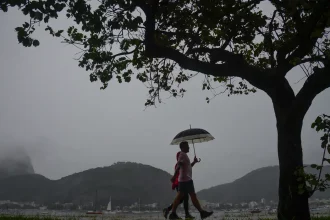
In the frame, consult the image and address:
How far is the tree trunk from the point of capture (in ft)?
19.1

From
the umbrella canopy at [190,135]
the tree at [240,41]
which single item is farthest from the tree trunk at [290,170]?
the umbrella canopy at [190,135]

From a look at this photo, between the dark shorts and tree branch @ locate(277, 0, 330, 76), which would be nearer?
tree branch @ locate(277, 0, 330, 76)

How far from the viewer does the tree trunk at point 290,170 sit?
5.82 meters

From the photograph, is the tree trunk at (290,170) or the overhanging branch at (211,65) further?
the overhanging branch at (211,65)

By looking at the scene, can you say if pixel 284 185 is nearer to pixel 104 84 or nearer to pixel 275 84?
pixel 275 84

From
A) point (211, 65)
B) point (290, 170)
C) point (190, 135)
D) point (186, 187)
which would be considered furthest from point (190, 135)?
point (290, 170)

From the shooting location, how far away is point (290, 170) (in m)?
6.02

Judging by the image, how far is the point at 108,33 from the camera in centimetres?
715

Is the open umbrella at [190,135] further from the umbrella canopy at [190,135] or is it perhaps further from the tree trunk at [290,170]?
the tree trunk at [290,170]

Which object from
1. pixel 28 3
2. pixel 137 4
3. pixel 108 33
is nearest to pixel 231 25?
pixel 137 4

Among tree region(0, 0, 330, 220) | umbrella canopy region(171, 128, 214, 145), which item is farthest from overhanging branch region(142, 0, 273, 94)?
umbrella canopy region(171, 128, 214, 145)

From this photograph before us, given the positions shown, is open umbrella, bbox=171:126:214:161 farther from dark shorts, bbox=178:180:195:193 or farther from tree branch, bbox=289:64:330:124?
tree branch, bbox=289:64:330:124

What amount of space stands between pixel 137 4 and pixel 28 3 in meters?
2.23

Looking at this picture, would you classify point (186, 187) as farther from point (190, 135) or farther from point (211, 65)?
point (211, 65)
